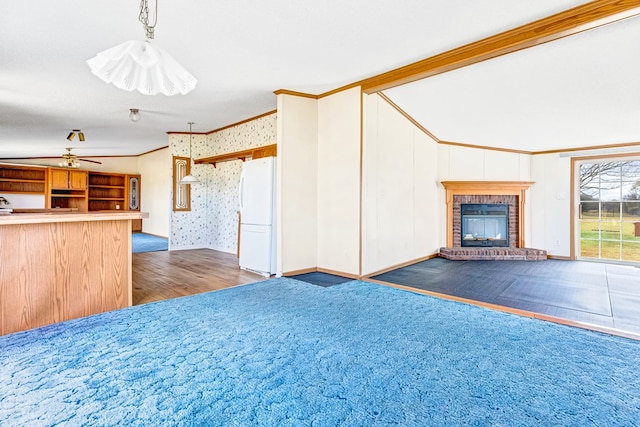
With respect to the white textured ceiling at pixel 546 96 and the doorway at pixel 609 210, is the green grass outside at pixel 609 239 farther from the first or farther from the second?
the white textured ceiling at pixel 546 96

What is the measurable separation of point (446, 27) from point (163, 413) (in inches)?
138

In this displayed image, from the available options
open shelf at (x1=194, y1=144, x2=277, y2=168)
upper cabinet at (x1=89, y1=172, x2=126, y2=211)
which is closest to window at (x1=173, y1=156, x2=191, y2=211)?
open shelf at (x1=194, y1=144, x2=277, y2=168)

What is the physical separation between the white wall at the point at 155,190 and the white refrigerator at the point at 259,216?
5.11 metres

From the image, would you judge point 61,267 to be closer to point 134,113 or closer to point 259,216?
point 259,216

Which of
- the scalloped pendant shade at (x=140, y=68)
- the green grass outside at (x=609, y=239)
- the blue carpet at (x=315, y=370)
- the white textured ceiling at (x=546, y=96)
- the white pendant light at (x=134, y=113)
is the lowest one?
the blue carpet at (x=315, y=370)

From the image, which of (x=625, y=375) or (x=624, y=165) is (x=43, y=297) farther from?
(x=624, y=165)

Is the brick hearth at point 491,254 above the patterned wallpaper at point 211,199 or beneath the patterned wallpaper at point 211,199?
beneath

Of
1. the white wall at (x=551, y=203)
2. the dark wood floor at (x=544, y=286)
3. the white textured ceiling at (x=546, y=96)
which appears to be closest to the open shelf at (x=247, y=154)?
the white textured ceiling at (x=546, y=96)

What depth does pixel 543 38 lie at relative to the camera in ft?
9.02

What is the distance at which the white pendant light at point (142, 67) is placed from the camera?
5.42ft

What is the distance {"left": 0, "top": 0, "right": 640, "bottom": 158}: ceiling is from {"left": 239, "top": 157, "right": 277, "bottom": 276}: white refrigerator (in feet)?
3.73

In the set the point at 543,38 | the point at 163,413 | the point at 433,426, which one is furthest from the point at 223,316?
the point at 543,38

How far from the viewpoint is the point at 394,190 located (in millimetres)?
5047

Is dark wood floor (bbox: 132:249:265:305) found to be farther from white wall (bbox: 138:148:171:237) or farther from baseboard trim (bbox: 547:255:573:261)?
baseboard trim (bbox: 547:255:573:261)
